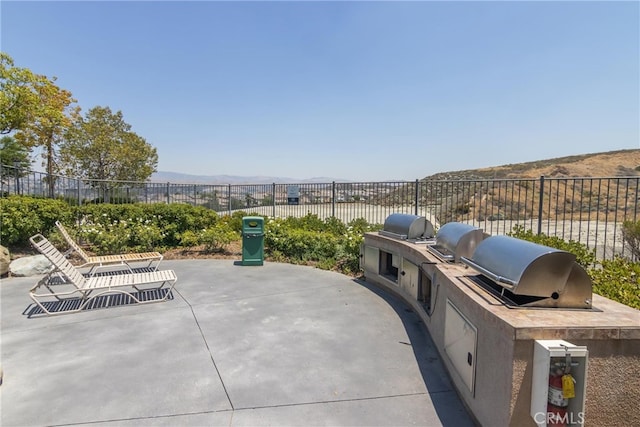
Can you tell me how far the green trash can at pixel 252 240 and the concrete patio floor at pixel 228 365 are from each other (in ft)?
7.43

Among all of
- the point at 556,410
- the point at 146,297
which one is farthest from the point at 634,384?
the point at 146,297

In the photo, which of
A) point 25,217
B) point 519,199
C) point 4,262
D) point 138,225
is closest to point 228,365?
point 4,262

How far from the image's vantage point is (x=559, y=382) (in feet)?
6.79

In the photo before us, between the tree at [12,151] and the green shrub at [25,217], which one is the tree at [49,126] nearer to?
the tree at [12,151]

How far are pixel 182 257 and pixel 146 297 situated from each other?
3.46 metres

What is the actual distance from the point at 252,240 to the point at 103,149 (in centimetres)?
2250

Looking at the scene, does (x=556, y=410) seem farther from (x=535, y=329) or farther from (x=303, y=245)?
(x=303, y=245)

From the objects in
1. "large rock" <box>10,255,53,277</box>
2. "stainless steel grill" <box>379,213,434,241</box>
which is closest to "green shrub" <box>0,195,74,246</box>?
"large rock" <box>10,255,53,277</box>

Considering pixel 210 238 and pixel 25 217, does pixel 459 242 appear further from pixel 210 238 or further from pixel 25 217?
pixel 25 217

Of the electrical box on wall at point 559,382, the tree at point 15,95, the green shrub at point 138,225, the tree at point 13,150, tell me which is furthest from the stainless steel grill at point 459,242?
the tree at point 13,150

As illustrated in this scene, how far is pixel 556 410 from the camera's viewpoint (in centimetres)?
212

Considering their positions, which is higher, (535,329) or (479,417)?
(535,329)

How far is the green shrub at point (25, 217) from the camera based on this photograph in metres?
8.23

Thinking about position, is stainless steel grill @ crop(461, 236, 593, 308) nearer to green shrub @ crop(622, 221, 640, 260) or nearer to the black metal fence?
green shrub @ crop(622, 221, 640, 260)
